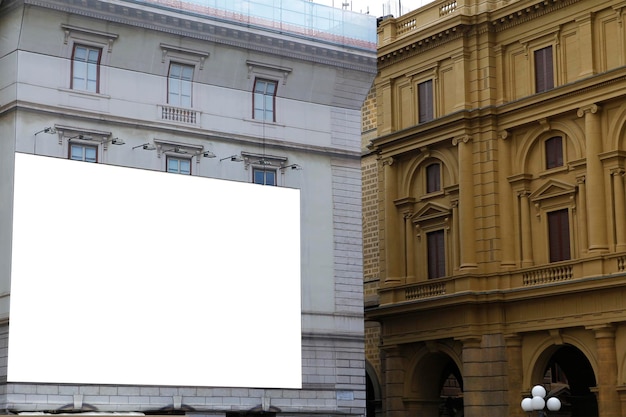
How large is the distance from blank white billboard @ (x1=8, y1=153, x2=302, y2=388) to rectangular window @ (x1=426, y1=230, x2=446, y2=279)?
951cm

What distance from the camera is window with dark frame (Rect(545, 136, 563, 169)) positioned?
44.4m

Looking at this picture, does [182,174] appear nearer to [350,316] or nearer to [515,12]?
[350,316]

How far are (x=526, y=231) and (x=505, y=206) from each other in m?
1.24

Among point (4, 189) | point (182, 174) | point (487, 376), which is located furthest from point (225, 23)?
point (487, 376)

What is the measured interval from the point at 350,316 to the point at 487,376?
685 centimetres

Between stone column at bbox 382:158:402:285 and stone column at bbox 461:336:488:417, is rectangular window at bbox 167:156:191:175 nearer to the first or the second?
stone column at bbox 461:336:488:417

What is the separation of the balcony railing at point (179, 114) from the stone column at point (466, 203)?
11846 millimetres

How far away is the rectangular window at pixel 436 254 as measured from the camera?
157 ft

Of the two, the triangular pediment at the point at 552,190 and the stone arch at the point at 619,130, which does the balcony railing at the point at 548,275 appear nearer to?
the triangular pediment at the point at 552,190

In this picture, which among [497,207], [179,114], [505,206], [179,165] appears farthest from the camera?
[497,207]

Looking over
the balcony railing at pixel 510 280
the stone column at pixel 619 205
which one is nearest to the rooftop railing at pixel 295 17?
the stone column at pixel 619 205

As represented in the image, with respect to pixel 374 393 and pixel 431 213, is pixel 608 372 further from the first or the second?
pixel 374 393

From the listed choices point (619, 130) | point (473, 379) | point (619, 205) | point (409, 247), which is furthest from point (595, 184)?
point (409, 247)

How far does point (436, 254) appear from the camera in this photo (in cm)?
4819
